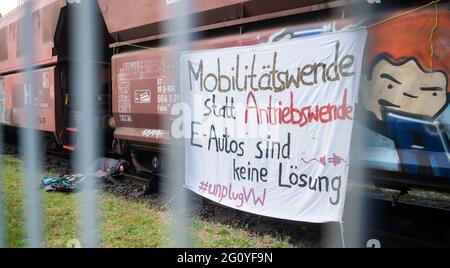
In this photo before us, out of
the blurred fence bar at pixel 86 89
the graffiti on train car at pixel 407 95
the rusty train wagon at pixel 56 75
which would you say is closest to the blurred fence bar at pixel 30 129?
the blurred fence bar at pixel 86 89

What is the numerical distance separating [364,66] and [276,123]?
2.58 feet

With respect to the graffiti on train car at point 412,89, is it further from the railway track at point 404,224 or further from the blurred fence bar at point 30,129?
the blurred fence bar at point 30,129

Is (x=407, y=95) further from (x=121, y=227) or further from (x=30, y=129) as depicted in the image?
(x=121, y=227)

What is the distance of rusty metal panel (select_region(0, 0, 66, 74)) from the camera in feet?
23.4

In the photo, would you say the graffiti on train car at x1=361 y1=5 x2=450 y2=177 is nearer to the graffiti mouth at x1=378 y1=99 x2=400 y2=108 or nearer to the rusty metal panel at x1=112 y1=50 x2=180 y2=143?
the graffiti mouth at x1=378 y1=99 x2=400 y2=108

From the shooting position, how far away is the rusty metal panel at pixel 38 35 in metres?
7.13

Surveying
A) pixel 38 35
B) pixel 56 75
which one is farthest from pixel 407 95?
pixel 38 35

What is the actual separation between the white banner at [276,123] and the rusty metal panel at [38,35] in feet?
10.7

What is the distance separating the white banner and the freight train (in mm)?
227

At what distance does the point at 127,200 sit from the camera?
5.70 m

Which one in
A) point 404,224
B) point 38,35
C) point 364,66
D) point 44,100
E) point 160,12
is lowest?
point 404,224

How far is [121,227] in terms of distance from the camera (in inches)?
173
